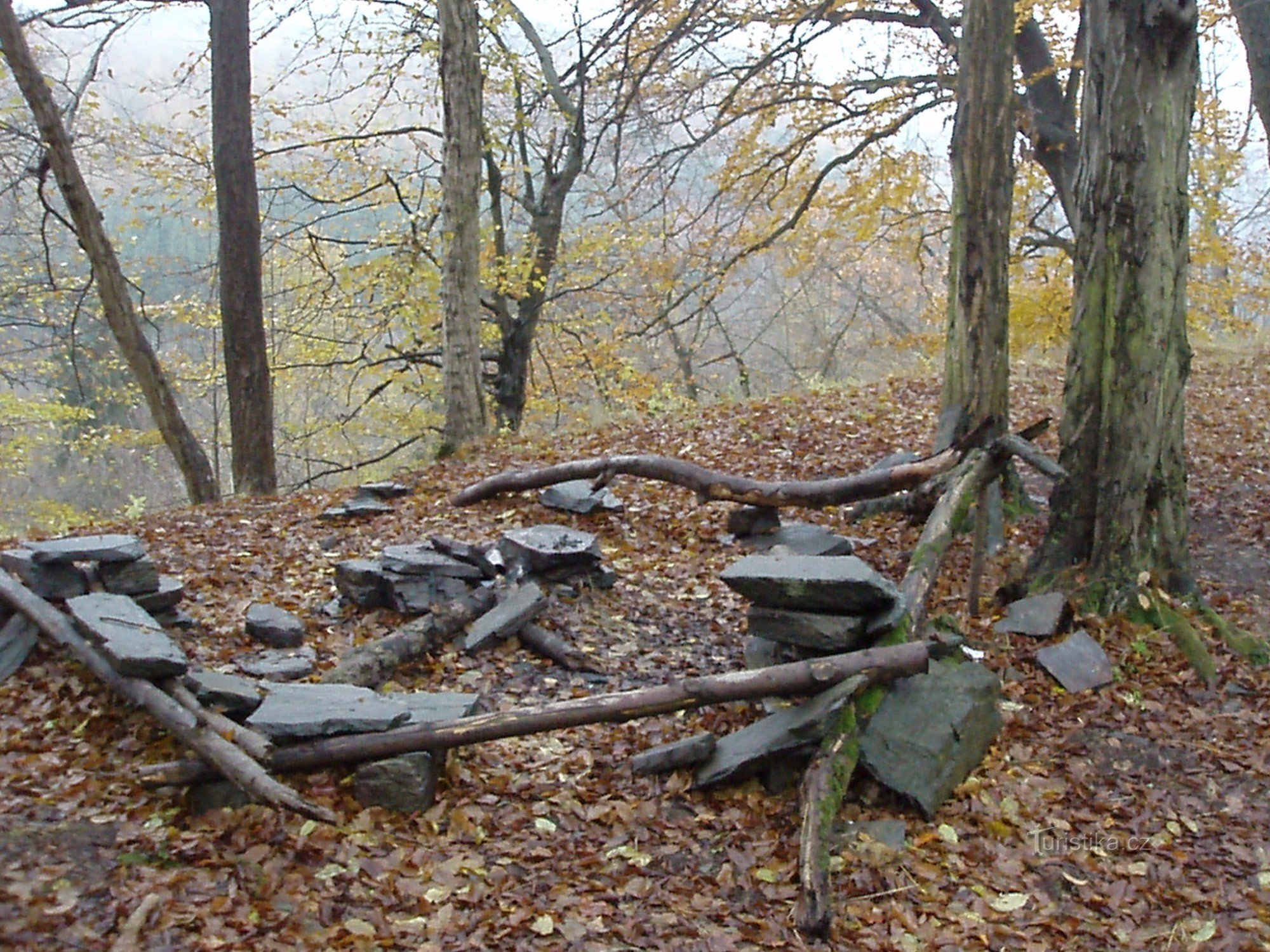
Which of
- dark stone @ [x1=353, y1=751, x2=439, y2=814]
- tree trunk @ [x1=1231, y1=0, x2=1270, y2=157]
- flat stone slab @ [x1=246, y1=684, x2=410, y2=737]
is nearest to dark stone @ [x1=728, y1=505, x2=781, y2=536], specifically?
flat stone slab @ [x1=246, y1=684, x2=410, y2=737]

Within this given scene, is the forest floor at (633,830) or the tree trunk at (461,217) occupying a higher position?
the tree trunk at (461,217)

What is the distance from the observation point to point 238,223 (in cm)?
904

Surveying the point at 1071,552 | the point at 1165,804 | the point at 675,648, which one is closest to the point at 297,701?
the point at 675,648

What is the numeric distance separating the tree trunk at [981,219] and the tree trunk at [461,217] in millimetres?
5352

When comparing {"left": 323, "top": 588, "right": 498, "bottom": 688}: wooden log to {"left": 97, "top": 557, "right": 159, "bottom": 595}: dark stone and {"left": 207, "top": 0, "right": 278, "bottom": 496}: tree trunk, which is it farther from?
{"left": 207, "top": 0, "right": 278, "bottom": 496}: tree trunk

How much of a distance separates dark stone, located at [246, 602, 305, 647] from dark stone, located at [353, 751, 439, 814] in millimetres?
1621

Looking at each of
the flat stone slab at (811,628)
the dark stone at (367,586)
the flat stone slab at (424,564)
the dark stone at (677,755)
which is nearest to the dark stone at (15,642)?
the dark stone at (367,586)

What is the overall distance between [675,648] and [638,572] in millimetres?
→ 1207

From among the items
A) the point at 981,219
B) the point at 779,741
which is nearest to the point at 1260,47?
the point at 981,219

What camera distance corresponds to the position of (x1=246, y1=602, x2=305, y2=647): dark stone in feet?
17.0

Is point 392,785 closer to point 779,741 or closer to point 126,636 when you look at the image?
point 126,636

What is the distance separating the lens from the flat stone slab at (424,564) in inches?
228

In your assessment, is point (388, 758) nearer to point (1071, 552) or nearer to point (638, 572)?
point (638, 572)

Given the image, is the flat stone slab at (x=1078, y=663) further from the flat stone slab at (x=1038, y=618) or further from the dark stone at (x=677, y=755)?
the dark stone at (x=677, y=755)
